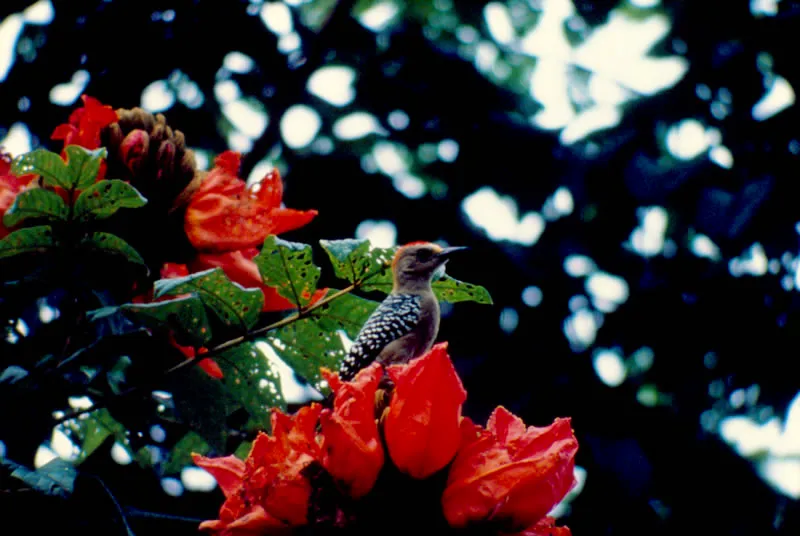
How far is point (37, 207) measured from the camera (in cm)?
120

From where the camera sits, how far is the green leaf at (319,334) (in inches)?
50.2

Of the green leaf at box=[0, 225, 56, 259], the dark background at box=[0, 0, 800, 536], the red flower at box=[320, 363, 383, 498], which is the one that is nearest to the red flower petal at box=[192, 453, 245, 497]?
the red flower at box=[320, 363, 383, 498]

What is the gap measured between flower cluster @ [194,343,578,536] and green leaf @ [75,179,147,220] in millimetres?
400

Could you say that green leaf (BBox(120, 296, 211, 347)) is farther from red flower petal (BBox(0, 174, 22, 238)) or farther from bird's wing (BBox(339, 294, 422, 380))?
bird's wing (BBox(339, 294, 422, 380))

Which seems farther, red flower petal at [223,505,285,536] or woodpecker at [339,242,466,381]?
woodpecker at [339,242,466,381]

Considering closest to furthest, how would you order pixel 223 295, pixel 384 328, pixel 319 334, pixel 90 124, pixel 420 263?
pixel 223 295
pixel 319 334
pixel 90 124
pixel 384 328
pixel 420 263

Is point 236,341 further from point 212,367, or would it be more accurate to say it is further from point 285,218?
point 285,218

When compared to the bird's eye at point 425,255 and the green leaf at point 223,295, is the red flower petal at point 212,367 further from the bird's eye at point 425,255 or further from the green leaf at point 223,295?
the bird's eye at point 425,255

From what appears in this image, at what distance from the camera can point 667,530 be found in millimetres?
2955

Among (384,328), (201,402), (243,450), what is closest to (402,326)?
(384,328)

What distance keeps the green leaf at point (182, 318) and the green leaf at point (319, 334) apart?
115 millimetres

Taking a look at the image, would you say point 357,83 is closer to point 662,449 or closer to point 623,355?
point 623,355

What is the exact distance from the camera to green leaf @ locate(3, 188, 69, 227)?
1.19 metres

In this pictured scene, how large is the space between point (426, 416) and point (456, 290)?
0.40 m
